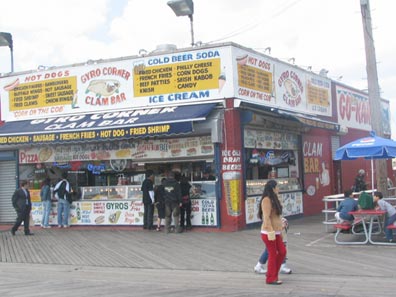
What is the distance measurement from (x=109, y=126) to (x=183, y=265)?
5590mm

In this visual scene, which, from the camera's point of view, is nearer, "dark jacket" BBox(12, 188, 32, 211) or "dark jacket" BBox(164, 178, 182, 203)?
"dark jacket" BBox(164, 178, 182, 203)

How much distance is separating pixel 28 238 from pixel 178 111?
17.5 ft

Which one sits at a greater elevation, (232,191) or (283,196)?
(232,191)

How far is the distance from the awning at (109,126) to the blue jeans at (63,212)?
2.07 m

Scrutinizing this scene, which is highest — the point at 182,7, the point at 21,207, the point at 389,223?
the point at 182,7

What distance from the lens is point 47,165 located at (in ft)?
55.3

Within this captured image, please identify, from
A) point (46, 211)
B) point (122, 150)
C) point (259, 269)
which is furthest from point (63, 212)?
point (259, 269)

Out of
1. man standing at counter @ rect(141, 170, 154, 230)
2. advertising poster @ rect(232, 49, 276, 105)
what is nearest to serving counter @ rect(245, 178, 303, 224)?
advertising poster @ rect(232, 49, 276, 105)

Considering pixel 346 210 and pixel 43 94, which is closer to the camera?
pixel 346 210

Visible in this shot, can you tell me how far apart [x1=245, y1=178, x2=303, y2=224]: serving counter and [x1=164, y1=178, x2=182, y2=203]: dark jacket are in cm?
203

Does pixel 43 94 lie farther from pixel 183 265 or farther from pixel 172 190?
pixel 183 265

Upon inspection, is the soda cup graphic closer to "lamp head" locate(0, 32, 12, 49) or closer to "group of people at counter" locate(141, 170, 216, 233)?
"group of people at counter" locate(141, 170, 216, 233)

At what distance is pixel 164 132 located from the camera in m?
13.1

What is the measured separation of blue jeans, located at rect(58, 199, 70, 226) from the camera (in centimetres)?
1573
